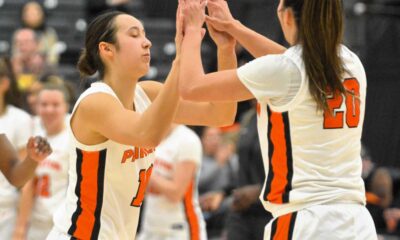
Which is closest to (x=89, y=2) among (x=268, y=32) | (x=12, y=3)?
Answer: (x=12, y=3)

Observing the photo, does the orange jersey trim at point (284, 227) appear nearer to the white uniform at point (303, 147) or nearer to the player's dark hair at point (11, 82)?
the white uniform at point (303, 147)

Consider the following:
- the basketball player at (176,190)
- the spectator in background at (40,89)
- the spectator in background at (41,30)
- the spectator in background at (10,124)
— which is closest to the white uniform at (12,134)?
the spectator in background at (10,124)

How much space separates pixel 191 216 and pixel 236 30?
10.0 feet

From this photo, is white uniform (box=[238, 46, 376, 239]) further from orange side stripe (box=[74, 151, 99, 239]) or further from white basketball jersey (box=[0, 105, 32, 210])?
white basketball jersey (box=[0, 105, 32, 210])

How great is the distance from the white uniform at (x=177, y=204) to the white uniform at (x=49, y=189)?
78 cm

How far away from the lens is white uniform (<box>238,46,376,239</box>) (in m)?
3.45

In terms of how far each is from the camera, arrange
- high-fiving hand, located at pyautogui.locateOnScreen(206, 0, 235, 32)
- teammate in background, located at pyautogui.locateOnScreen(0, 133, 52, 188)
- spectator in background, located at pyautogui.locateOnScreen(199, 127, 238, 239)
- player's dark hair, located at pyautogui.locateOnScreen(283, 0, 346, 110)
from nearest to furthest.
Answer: player's dark hair, located at pyautogui.locateOnScreen(283, 0, 346, 110), high-fiving hand, located at pyautogui.locateOnScreen(206, 0, 235, 32), teammate in background, located at pyautogui.locateOnScreen(0, 133, 52, 188), spectator in background, located at pyautogui.locateOnScreen(199, 127, 238, 239)

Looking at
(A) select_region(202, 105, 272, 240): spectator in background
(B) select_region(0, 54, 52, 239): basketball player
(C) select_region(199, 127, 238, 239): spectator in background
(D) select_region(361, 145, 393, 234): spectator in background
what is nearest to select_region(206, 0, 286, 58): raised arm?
(A) select_region(202, 105, 272, 240): spectator in background

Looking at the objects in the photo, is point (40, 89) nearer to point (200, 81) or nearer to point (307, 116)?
point (200, 81)

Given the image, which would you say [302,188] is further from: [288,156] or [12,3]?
[12,3]

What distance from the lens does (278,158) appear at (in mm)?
3533

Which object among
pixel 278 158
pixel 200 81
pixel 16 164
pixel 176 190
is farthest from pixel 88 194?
pixel 176 190

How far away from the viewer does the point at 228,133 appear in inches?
409

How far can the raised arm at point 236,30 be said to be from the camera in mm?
3949
